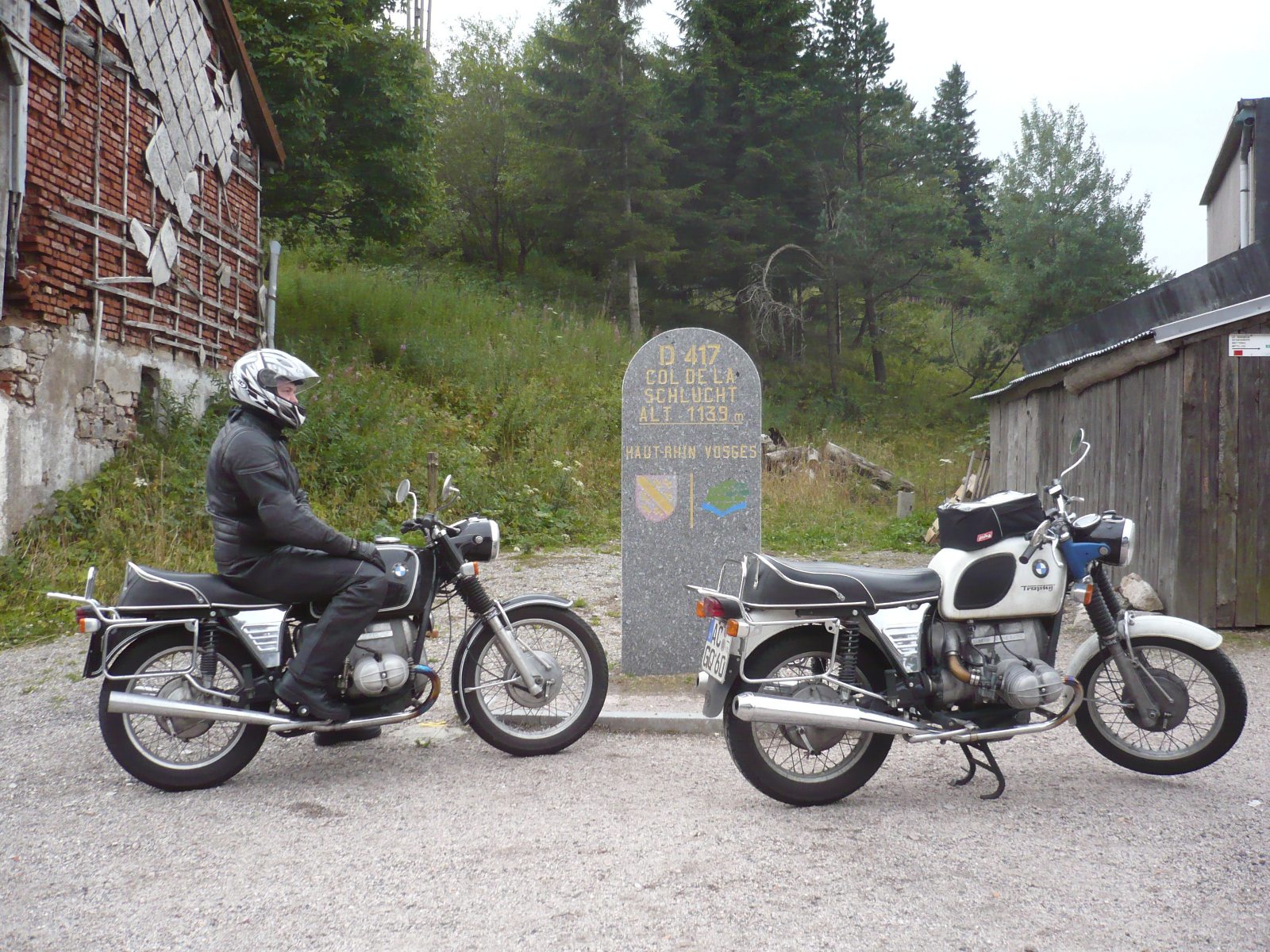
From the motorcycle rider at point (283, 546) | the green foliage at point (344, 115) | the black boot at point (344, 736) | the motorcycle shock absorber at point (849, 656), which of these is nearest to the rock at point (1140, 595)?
the motorcycle shock absorber at point (849, 656)

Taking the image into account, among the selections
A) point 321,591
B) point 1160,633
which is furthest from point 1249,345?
point 321,591

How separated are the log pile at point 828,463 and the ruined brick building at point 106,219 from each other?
31.6 feet

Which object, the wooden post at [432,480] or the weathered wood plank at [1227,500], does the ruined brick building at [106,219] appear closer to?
the wooden post at [432,480]

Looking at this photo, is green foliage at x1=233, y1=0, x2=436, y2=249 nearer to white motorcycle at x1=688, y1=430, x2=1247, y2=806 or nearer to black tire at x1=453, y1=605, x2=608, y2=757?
black tire at x1=453, y1=605, x2=608, y2=757

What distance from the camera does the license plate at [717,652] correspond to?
14.3ft

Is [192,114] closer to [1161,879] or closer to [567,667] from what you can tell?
[567,667]

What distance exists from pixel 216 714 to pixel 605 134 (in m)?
25.9

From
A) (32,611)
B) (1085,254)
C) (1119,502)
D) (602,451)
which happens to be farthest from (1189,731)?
(1085,254)

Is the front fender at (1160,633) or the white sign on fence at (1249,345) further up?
the white sign on fence at (1249,345)

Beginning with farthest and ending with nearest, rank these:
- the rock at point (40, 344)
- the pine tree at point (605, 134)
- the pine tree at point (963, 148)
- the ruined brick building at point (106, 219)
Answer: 1. the pine tree at point (963, 148)
2. the pine tree at point (605, 134)
3. the rock at point (40, 344)
4. the ruined brick building at point (106, 219)

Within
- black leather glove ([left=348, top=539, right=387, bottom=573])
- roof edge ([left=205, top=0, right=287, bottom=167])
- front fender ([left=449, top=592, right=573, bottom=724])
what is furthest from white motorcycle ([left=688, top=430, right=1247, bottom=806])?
Answer: roof edge ([left=205, top=0, right=287, bottom=167])

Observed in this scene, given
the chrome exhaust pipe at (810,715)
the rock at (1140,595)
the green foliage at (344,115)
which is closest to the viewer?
the chrome exhaust pipe at (810,715)

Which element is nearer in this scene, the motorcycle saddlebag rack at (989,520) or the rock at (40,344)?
the motorcycle saddlebag rack at (989,520)

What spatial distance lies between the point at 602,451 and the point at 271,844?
540 inches
